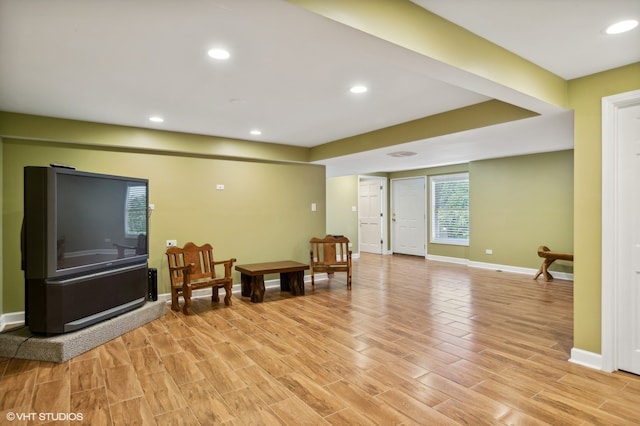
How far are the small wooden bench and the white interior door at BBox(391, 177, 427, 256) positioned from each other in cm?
299

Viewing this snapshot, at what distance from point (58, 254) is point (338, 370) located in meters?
2.59

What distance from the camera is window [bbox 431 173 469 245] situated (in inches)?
306

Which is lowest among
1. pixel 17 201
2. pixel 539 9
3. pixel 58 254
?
pixel 58 254

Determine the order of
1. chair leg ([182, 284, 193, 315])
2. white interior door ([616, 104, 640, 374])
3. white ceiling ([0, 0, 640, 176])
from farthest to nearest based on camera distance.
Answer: chair leg ([182, 284, 193, 315]) → white interior door ([616, 104, 640, 374]) → white ceiling ([0, 0, 640, 176])

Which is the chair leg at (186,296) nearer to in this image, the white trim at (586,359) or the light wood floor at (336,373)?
the light wood floor at (336,373)

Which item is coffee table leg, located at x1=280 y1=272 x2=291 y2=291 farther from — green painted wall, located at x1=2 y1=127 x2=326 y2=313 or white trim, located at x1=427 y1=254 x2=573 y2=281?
white trim, located at x1=427 y1=254 x2=573 y2=281

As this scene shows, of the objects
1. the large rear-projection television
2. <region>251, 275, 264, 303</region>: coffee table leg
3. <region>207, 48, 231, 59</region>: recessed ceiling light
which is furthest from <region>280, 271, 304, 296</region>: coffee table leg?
<region>207, 48, 231, 59</region>: recessed ceiling light

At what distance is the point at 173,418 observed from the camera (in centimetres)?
203

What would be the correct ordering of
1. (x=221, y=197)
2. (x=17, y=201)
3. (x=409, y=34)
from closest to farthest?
(x=409, y=34), (x=17, y=201), (x=221, y=197)

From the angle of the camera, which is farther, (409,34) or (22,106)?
(22,106)

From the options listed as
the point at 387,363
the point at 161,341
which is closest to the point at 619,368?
the point at 387,363

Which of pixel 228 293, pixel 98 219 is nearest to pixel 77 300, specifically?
pixel 98 219

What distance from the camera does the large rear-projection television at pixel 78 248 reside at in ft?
9.43

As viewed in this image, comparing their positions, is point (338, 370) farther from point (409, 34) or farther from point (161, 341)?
point (409, 34)
